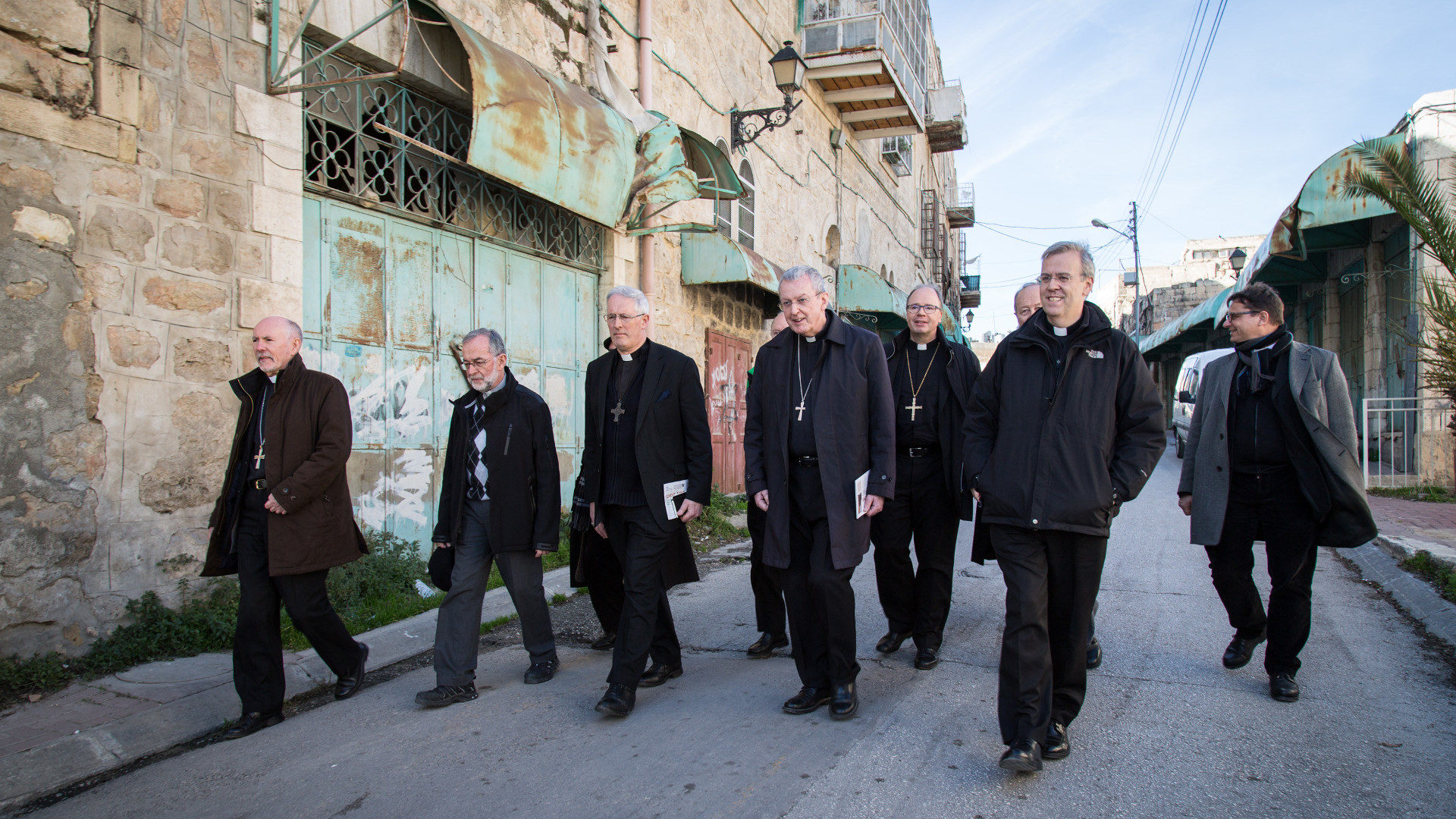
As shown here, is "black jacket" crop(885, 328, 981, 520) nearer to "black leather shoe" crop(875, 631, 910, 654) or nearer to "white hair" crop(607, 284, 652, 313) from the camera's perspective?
"black leather shoe" crop(875, 631, 910, 654)

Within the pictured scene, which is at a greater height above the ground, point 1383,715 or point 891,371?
point 891,371

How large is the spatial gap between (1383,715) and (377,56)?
702cm

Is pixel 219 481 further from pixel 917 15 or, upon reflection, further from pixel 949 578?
pixel 917 15

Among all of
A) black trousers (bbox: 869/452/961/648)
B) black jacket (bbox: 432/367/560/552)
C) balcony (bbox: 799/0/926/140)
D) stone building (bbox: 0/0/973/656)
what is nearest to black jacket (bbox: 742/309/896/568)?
black trousers (bbox: 869/452/961/648)

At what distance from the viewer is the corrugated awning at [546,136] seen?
629cm

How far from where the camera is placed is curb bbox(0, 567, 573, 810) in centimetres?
322

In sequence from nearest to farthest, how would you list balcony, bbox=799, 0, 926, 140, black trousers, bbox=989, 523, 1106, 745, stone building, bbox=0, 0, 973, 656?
black trousers, bbox=989, 523, 1106, 745 < stone building, bbox=0, 0, 973, 656 < balcony, bbox=799, 0, 926, 140

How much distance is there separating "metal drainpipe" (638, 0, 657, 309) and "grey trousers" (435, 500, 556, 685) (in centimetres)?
553

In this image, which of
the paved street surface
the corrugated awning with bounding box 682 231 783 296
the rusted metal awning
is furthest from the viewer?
the rusted metal awning

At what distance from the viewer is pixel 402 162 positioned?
669cm

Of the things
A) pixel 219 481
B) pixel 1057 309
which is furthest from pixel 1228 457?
pixel 219 481

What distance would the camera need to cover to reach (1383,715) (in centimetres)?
344

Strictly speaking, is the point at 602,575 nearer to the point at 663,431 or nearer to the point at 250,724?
the point at 663,431

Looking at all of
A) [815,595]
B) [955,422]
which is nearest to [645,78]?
[955,422]
